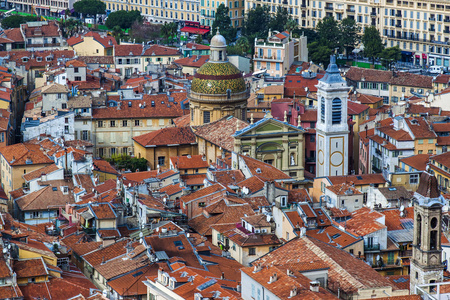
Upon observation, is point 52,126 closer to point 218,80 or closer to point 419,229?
point 218,80

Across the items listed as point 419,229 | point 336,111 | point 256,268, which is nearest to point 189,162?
point 336,111

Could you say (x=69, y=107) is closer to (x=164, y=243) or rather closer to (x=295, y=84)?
(x=295, y=84)

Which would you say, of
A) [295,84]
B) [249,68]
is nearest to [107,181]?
Result: [295,84]

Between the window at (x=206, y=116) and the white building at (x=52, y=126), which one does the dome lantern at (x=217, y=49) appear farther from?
the white building at (x=52, y=126)

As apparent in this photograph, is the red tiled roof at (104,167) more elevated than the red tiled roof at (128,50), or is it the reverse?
the red tiled roof at (128,50)

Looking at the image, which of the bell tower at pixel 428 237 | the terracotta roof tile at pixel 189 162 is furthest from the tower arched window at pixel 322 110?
the bell tower at pixel 428 237
